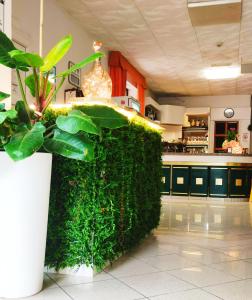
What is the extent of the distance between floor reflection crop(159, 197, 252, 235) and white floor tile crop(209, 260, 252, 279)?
148 cm

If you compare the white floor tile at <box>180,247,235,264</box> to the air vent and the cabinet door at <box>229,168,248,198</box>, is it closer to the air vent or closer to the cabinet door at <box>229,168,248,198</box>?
the air vent

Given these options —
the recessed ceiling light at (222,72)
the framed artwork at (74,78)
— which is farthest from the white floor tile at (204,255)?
the recessed ceiling light at (222,72)

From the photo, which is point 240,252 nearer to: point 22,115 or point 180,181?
point 22,115

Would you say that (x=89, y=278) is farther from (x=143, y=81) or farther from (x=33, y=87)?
(x=143, y=81)

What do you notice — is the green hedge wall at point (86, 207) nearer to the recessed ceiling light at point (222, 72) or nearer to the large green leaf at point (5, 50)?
the large green leaf at point (5, 50)

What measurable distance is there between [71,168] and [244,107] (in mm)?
10602

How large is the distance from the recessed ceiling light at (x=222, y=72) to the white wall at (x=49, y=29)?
3.61 metres

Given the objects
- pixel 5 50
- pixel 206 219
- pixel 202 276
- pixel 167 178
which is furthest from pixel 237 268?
pixel 167 178

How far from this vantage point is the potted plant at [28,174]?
81.2 inches

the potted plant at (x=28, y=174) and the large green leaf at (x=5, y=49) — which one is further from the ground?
the large green leaf at (x=5, y=49)

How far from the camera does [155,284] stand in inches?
103

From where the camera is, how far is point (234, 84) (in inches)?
421

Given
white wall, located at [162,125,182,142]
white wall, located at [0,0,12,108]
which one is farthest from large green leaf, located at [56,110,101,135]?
white wall, located at [162,125,182,142]

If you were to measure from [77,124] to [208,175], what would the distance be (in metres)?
7.57
